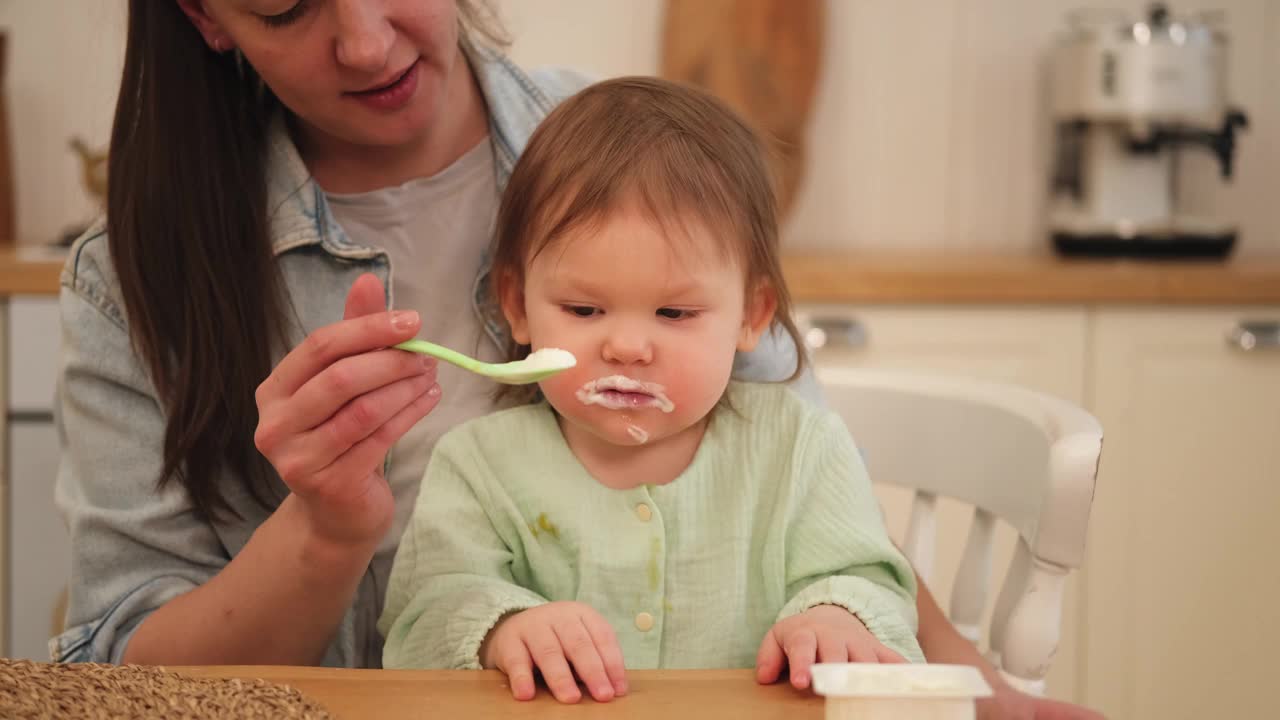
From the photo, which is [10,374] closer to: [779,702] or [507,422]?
[507,422]

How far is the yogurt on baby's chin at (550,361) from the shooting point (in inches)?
34.0

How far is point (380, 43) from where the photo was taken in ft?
3.58

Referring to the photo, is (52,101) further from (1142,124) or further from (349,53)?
(1142,124)

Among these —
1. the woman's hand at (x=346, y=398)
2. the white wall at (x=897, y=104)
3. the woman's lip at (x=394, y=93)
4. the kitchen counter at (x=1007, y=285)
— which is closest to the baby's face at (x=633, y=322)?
the woman's hand at (x=346, y=398)

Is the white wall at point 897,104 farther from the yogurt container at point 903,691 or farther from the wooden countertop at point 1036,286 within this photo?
the yogurt container at point 903,691

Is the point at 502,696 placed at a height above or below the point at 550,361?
below

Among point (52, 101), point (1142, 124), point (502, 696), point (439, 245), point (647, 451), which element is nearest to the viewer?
point (502, 696)

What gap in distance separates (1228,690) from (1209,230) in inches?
32.0

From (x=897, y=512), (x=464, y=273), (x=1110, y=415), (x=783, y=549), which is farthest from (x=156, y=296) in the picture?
(x=1110, y=415)

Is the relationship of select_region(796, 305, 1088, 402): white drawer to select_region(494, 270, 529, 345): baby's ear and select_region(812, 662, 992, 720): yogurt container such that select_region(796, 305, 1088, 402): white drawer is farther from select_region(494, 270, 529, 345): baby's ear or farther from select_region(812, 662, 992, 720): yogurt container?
select_region(812, 662, 992, 720): yogurt container

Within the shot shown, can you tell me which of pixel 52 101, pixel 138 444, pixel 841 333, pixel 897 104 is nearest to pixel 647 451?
pixel 138 444

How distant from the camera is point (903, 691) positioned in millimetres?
636

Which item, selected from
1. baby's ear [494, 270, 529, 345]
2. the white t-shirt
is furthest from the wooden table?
the white t-shirt

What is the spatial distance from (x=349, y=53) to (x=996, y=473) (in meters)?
0.66
